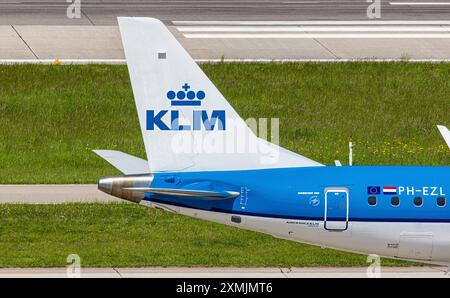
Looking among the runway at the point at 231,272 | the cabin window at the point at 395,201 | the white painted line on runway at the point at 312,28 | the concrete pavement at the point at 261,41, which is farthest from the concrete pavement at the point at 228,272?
the white painted line on runway at the point at 312,28

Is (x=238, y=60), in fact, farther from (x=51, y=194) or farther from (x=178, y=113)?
(x=178, y=113)

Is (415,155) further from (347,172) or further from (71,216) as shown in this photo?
(347,172)

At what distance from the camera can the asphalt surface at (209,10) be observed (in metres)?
52.3

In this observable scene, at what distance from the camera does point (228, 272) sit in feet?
95.0

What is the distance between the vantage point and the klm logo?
2517cm

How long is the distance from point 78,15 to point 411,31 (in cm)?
1228

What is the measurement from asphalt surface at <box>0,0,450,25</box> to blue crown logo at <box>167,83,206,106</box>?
2657 centimetres

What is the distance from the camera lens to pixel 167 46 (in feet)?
82.4

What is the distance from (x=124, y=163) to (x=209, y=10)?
29450 mm

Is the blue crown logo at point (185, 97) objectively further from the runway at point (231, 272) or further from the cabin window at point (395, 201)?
the runway at point (231, 272)

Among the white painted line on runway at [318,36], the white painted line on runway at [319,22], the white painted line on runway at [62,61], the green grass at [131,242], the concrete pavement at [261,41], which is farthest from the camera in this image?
the white painted line on runway at [319,22]

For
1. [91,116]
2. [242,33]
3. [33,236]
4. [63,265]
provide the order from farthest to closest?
[242,33] < [91,116] < [33,236] < [63,265]

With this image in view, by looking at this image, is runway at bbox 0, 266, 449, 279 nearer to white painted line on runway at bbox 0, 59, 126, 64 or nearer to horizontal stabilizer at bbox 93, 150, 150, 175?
horizontal stabilizer at bbox 93, 150, 150, 175

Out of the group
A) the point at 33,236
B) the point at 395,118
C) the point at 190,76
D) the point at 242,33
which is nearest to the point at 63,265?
the point at 33,236
